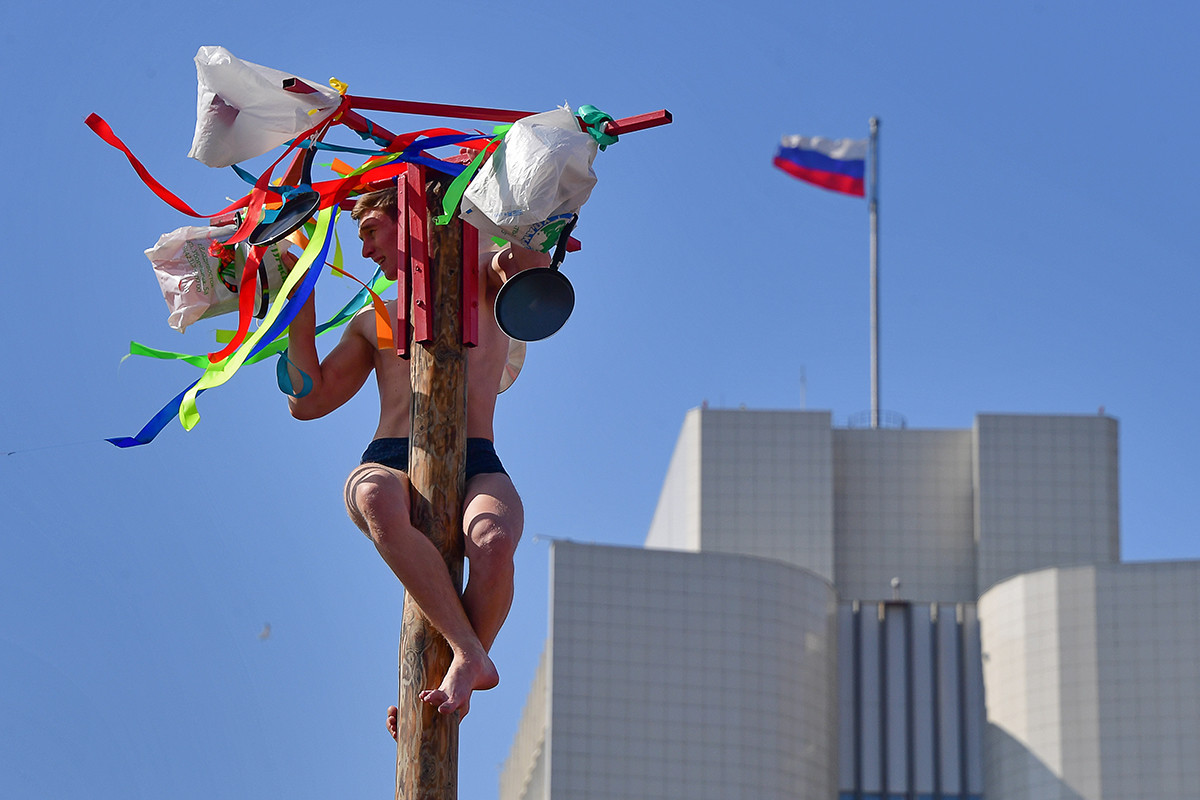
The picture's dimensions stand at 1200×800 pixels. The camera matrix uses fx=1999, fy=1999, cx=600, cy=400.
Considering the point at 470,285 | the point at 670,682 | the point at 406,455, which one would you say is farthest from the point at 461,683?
the point at 670,682

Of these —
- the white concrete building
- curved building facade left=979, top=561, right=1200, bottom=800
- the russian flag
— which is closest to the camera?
curved building facade left=979, top=561, right=1200, bottom=800

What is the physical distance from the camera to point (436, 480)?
7.29 metres

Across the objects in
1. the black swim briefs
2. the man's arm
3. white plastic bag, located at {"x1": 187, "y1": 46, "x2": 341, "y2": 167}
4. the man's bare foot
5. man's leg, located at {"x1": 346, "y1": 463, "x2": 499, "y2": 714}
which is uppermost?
white plastic bag, located at {"x1": 187, "y1": 46, "x2": 341, "y2": 167}

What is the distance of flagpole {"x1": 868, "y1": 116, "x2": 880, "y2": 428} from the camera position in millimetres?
46656

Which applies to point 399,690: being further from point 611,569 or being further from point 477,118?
point 611,569

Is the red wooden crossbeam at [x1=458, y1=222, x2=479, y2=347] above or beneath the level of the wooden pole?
above

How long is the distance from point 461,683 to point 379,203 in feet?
6.48

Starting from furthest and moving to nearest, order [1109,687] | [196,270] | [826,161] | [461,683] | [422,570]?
[826,161], [1109,687], [196,270], [422,570], [461,683]

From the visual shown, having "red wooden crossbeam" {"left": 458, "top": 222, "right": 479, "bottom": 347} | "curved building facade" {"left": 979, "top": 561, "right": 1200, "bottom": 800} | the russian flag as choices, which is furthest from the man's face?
the russian flag

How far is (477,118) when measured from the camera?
7.79 metres

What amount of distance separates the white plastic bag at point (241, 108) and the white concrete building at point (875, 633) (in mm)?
30311

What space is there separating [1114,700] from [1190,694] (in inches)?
54.3

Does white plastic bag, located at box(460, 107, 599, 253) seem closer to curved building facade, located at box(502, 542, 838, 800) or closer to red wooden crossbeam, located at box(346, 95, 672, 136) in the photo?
red wooden crossbeam, located at box(346, 95, 672, 136)

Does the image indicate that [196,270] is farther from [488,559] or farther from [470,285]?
[488,559]
